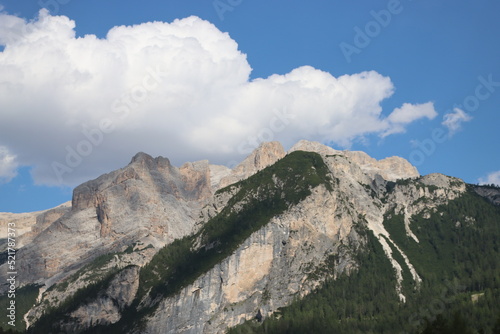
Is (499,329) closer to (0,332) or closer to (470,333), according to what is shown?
(470,333)

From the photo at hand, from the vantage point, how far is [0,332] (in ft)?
606

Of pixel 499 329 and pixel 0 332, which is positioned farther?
pixel 0 332

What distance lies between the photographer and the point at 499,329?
414 feet

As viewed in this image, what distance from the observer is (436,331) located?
4963 inches

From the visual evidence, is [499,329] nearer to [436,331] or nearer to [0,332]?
[436,331]

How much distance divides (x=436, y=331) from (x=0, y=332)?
396 feet

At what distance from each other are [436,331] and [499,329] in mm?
11979

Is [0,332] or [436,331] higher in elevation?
[0,332]

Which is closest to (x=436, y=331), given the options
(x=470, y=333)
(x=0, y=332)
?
(x=470, y=333)

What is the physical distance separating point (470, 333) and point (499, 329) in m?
5.64

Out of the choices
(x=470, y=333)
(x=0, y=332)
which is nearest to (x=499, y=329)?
(x=470, y=333)

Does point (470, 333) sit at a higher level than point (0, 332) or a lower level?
lower

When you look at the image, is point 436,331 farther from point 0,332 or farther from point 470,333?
point 0,332
